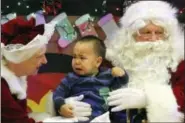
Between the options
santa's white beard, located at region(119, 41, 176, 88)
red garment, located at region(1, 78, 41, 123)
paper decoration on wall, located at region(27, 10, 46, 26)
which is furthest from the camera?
paper decoration on wall, located at region(27, 10, 46, 26)

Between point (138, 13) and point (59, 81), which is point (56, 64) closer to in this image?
point (59, 81)

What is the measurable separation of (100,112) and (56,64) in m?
0.29

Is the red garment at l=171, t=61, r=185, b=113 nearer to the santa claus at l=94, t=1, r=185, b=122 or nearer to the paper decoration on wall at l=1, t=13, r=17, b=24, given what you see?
the santa claus at l=94, t=1, r=185, b=122

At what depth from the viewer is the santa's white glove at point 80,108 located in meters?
1.16

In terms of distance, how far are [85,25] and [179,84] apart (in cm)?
40

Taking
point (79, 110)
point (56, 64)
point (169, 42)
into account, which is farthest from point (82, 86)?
point (169, 42)

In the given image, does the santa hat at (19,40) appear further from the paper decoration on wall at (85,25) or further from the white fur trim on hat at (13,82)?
the paper decoration on wall at (85,25)

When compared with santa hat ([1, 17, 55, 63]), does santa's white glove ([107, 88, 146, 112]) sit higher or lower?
lower

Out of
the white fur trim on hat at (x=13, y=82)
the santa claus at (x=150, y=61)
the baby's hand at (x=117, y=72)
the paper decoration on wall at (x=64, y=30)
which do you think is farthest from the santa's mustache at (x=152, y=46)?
the white fur trim on hat at (x=13, y=82)

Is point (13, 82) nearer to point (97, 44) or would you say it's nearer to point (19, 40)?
point (19, 40)

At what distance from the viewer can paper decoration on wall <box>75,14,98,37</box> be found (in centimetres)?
139

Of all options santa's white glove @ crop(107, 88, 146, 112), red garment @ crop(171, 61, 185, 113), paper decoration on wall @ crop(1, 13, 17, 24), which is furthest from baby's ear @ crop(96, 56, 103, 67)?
paper decoration on wall @ crop(1, 13, 17, 24)

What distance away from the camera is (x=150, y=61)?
126 centimetres

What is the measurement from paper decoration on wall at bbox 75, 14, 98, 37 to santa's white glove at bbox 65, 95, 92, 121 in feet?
0.96
